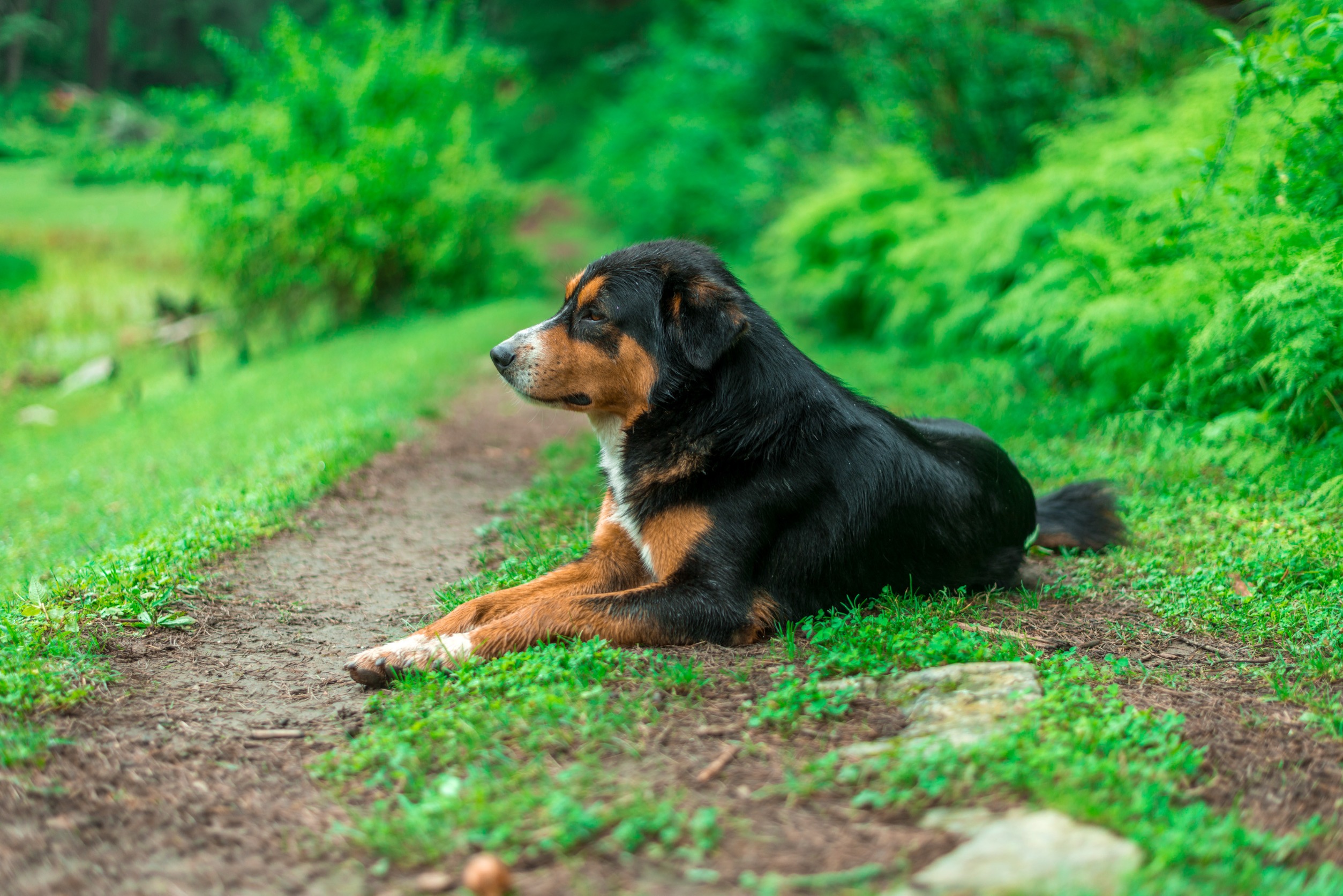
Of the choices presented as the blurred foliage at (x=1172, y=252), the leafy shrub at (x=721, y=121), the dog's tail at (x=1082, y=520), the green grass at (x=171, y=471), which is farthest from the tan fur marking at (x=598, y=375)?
the leafy shrub at (x=721, y=121)

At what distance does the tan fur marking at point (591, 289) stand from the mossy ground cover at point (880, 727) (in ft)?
4.72

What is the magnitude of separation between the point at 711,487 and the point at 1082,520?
249cm

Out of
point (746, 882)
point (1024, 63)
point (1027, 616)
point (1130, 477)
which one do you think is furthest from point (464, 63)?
point (746, 882)

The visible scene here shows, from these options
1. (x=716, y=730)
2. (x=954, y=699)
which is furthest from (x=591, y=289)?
(x=954, y=699)

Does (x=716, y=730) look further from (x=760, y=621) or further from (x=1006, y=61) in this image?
(x=1006, y=61)

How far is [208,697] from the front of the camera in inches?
145

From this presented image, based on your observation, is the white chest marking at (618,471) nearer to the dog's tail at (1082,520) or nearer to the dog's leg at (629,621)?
the dog's leg at (629,621)

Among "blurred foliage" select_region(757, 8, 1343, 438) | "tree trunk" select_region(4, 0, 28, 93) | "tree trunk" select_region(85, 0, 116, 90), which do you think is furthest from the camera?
"tree trunk" select_region(85, 0, 116, 90)

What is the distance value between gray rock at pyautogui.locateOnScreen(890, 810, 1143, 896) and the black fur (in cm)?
159

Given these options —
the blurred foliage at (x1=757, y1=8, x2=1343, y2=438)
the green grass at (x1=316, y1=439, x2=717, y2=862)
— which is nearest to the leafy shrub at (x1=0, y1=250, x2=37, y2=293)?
the blurred foliage at (x1=757, y1=8, x2=1343, y2=438)

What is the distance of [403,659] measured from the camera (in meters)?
3.72

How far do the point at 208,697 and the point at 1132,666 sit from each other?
147 inches

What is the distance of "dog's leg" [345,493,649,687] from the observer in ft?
12.2

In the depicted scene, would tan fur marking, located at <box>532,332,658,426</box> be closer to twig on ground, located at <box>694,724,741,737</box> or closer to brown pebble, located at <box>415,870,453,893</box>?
twig on ground, located at <box>694,724,741,737</box>
